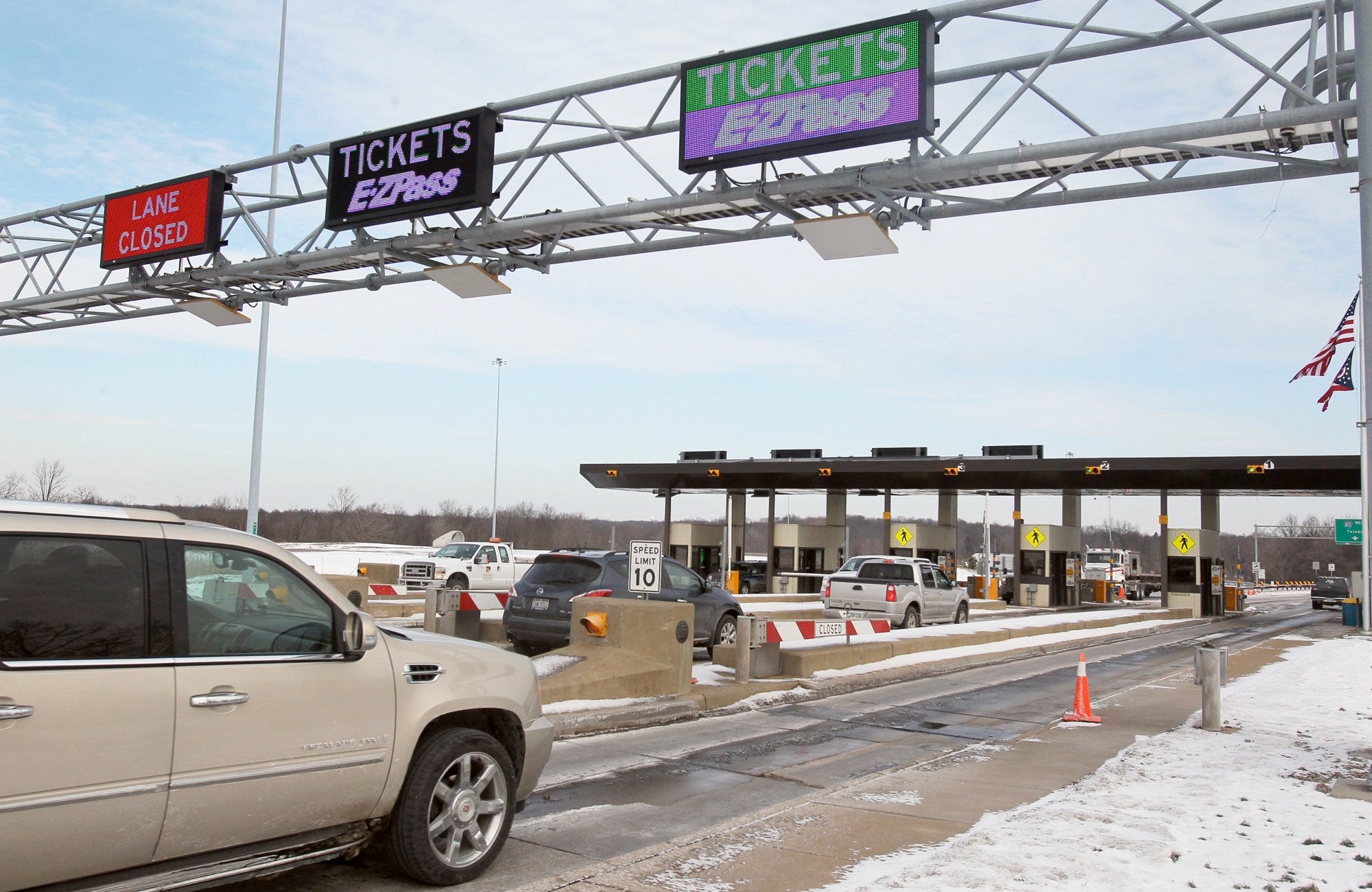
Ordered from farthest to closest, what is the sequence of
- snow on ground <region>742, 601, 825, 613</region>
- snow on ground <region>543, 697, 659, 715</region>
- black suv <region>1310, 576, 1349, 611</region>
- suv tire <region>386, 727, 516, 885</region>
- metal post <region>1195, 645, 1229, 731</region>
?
black suv <region>1310, 576, 1349, 611</region>, snow on ground <region>742, 601, 825, 613</region>, metal post <region>1195, 645, 1229, 731</region>, snow on ground <region>543, 697, 659, 715</region>, suv tire <region>386, 727, 516, 885</region>

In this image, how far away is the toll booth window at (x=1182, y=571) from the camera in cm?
4078

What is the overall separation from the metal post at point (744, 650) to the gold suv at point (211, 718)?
7.80 meters

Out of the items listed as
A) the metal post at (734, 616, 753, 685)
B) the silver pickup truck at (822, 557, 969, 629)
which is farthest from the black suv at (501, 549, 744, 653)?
the silver pickup truck at (822, 557, 969, 629)

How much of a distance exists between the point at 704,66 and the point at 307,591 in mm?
10183

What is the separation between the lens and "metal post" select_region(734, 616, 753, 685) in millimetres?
13445

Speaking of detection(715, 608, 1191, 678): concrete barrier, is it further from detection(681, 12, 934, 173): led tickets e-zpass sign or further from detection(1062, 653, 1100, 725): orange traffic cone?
detection(681, 12, 934, 173): led tickets e-zpass sign

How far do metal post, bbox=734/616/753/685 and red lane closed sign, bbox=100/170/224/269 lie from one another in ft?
37.7

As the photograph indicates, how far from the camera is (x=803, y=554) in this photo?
142 ft

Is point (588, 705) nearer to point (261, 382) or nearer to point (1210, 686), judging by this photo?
point (1210, 686)

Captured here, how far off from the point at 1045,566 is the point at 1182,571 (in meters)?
5.05

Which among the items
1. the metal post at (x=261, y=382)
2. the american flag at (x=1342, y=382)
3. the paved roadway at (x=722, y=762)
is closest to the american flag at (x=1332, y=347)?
the american flag at (x=1342, y=382)

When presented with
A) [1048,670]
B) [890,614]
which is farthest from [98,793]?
[890,614]

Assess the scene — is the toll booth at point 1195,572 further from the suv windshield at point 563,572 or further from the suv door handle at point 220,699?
the suv door handle at point 220,699

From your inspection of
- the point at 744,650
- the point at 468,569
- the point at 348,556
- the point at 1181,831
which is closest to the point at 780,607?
the point at 468,569
